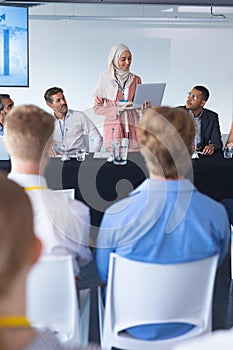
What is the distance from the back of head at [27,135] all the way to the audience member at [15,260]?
4.85ft

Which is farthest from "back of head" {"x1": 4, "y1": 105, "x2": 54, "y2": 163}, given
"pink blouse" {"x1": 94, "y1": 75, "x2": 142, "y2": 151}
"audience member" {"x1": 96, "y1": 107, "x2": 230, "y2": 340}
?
"pink blouse" {"x1": 94, "y1": 75, "x2": 142, "y2": 151}

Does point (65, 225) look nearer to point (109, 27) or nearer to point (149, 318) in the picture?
point (149, 318)

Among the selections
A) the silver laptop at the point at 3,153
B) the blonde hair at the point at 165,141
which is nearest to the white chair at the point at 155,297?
the blonde hair at the point at 165,141

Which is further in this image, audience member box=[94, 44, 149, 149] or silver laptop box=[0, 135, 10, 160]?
audience member box=[94, 44, 149, 149]

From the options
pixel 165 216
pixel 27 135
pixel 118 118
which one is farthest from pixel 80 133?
pixel 165 216

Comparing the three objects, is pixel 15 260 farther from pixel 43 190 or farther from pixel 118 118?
pixel 118 118

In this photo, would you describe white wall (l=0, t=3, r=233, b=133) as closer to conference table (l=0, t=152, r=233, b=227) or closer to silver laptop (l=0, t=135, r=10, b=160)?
Answer: silver laptop (l=0, t=135, r=10, b=160)

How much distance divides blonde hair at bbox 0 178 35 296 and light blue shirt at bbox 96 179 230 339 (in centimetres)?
135

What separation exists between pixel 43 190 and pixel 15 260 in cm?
153

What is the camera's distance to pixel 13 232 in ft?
3.01

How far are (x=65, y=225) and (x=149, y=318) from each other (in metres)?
0.48

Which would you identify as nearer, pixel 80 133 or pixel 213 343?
pixel 213 343

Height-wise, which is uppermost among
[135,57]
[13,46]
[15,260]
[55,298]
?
[13,46]

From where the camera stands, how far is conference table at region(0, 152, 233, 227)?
13.7 feet
